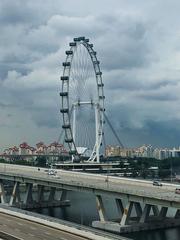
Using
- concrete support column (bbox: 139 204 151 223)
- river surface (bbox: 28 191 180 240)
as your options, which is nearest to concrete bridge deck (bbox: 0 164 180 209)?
concrete support column (bbox: 139 204 151 223)

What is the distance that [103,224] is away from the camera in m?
80.5

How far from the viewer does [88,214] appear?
316 ft

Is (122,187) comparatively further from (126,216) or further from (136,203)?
(126,216)

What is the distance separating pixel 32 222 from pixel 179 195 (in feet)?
65.3

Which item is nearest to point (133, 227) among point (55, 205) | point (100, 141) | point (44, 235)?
point (44, 235)

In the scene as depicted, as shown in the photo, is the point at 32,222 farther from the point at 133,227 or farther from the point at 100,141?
the point at 100,141

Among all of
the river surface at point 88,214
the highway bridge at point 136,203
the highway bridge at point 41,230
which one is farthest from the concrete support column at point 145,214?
the highway bridge at point 41,230

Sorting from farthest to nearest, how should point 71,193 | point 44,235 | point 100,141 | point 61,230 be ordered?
point 100,141
point 71,193
point 61,230
point 44,235

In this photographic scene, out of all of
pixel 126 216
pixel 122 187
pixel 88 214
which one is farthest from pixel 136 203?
pixel 88 214

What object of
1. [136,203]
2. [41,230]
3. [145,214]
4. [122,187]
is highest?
[122,187]

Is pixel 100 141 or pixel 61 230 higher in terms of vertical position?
pixel 100 141

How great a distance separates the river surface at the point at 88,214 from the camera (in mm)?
73250

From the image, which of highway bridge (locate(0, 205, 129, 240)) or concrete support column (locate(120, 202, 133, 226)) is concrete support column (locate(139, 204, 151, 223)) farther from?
highway bridge (locate(0, 205, 129, 240))

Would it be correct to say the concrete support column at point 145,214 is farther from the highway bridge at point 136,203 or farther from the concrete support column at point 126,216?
the concrete support column at point 126,216
